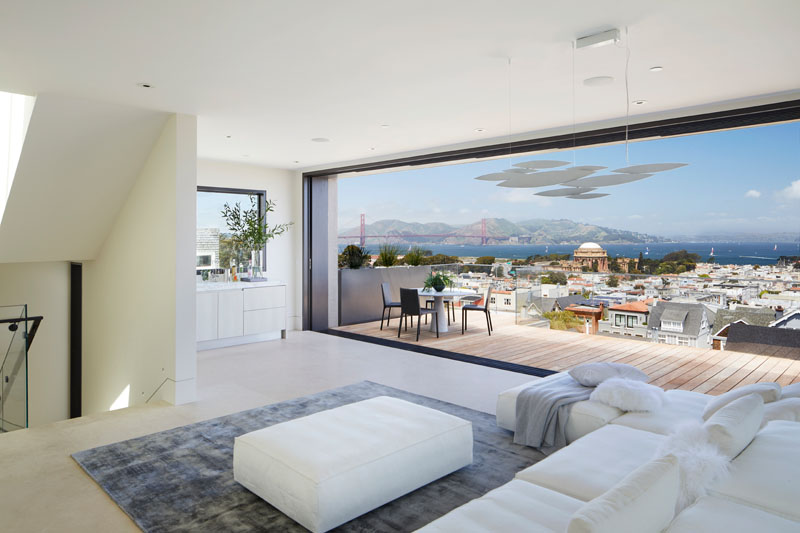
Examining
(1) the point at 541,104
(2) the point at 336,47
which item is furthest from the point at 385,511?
(1) the point at 541,104

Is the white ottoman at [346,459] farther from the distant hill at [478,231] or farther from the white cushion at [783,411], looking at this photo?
the distant hill at [478,231]

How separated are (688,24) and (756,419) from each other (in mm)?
2058

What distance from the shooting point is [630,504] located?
157cm

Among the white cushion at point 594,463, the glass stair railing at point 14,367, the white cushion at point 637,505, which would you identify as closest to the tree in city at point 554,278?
the white cushion at point 594,463

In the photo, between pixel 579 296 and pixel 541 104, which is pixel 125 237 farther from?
pixel 579 296

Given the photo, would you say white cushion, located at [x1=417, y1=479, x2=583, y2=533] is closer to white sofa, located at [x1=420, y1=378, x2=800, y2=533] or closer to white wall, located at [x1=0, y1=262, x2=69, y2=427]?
white sofa, located at [x1=420, y1=378, x2=800, y2=533]

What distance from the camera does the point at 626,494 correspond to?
160 cm

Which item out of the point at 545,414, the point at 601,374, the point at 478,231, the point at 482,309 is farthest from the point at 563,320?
the point at 478,231

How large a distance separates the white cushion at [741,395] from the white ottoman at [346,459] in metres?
1.35

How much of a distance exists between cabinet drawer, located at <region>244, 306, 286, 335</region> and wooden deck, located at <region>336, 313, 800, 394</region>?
122cm

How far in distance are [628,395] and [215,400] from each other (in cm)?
349

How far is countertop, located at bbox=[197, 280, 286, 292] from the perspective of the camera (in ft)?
22.4

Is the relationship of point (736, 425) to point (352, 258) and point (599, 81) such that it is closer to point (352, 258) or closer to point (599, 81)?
point (599, 81)

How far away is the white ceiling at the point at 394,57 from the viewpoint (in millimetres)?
2709
